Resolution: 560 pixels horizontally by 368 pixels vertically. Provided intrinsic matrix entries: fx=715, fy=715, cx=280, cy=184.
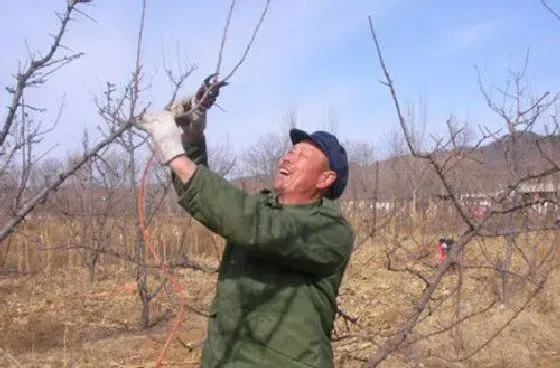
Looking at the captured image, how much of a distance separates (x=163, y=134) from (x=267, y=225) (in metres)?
0.36

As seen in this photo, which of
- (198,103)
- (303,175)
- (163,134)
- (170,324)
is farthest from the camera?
(170,324)

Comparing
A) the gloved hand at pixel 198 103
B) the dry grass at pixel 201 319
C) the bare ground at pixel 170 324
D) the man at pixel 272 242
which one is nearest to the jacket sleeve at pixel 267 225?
the man at pixel 272 242

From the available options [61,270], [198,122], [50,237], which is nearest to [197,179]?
[198,122]

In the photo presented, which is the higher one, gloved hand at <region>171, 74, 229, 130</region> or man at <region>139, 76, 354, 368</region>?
gloved hand at <region>171, 74, 229, 130</region>

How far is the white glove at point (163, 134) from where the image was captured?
1848 millimetres

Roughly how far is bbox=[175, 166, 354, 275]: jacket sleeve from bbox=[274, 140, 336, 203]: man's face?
0.42 feet

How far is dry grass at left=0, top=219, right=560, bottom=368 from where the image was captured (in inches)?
249

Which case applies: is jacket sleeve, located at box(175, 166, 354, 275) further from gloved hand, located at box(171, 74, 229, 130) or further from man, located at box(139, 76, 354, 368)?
gloved hand, located at box(171, 74, 229, 130)

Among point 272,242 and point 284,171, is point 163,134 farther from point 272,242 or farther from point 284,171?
point 284,171

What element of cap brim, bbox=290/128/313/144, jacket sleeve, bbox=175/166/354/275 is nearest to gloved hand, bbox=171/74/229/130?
jacket sleeve, bbox=175/166/354/275

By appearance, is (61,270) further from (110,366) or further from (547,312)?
(547,312)

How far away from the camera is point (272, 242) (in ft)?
6.15

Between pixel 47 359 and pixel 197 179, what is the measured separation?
18.3ft

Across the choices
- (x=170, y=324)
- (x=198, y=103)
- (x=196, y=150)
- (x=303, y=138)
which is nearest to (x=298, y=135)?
(x=303, y=138)
